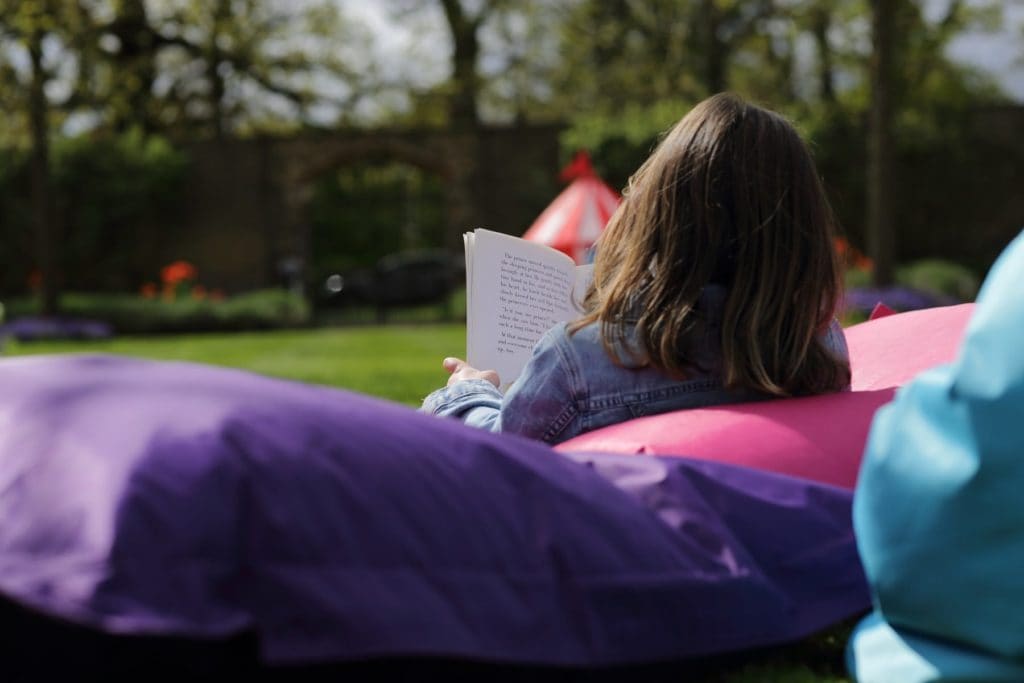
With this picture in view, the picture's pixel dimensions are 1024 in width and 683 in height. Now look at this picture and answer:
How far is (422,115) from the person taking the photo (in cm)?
2622

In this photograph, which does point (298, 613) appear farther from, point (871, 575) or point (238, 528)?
point (871, 575)

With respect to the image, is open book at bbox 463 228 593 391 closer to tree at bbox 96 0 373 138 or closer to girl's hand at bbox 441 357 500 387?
girl's hand at bbox 441 357 500 387

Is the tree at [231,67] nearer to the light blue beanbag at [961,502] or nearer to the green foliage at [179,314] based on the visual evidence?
the green foliage at [179,314]

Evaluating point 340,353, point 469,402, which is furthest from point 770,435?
point 340,353

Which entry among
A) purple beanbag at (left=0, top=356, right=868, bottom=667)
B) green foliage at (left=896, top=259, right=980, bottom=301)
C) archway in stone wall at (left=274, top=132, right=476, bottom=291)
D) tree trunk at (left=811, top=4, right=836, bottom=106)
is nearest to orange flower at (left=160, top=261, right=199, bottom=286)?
archway in stone wall at (left=274, top=132, right=476, bottom=291)

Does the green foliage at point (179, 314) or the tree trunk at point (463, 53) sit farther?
the tree trunk at point (463, 53)

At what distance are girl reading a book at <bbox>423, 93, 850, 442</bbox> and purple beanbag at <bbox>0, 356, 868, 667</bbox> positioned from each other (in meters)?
0.36

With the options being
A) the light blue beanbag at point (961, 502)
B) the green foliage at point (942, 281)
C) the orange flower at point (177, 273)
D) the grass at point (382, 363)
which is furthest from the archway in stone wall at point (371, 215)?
the light blue beanbag at point (961, 502)

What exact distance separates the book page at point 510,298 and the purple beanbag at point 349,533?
0.86m

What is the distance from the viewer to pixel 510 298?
2.81 metres

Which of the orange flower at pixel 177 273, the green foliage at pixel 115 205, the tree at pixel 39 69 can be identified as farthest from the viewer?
the green foliage at pixel 115 205

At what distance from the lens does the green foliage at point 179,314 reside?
1612 centimetres

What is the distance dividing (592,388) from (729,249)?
35cm

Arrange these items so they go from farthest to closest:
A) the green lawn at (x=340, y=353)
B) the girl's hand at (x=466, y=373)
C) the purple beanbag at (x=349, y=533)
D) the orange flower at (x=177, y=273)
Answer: the orange flower at (x=177, y=273)
the green lawn at (x=340, y=353)
the girl's hand at (x=466, y=373)
the purple beanbag at (x=349, y=533)
